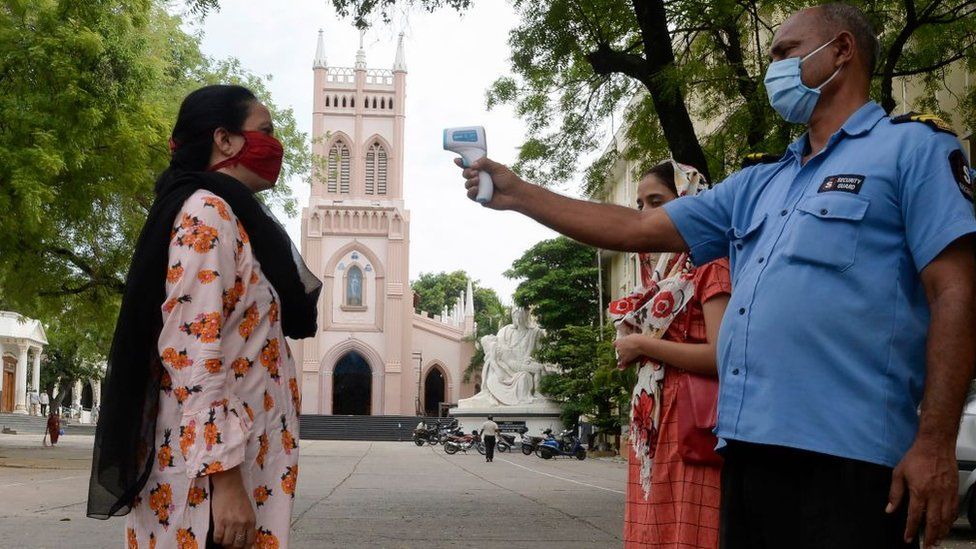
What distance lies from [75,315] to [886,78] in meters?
19.5

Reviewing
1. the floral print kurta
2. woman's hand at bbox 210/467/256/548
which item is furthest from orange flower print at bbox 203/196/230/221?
woman's hand at bbox 210/467/256/548

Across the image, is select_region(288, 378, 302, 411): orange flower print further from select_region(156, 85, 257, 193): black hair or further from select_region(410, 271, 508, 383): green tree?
select_region(410, 271, 508, 383): green tree

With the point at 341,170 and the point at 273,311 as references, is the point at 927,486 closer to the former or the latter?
the point at 273,311

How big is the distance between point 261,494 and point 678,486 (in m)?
1.15

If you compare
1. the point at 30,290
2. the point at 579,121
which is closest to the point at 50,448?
the point at 30,290

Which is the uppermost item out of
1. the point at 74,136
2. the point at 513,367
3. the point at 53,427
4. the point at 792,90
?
the point at 74,136

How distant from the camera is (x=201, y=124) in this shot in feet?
9.37

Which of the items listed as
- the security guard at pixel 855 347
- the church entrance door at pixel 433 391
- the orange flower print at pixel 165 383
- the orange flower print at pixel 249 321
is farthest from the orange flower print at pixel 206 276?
the church entrance door at pixel 433 391

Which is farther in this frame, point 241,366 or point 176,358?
point 241,366

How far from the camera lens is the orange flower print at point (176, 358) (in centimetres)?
248

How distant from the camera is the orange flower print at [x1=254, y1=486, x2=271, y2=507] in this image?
8.59 feet

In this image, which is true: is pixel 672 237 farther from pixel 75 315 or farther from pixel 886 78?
pixel 75 315

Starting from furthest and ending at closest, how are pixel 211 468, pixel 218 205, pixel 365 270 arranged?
pixel 365 270
pixel 218 205
pixel 211 468

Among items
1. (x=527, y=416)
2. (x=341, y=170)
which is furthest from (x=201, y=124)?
(x=341, y=170)
